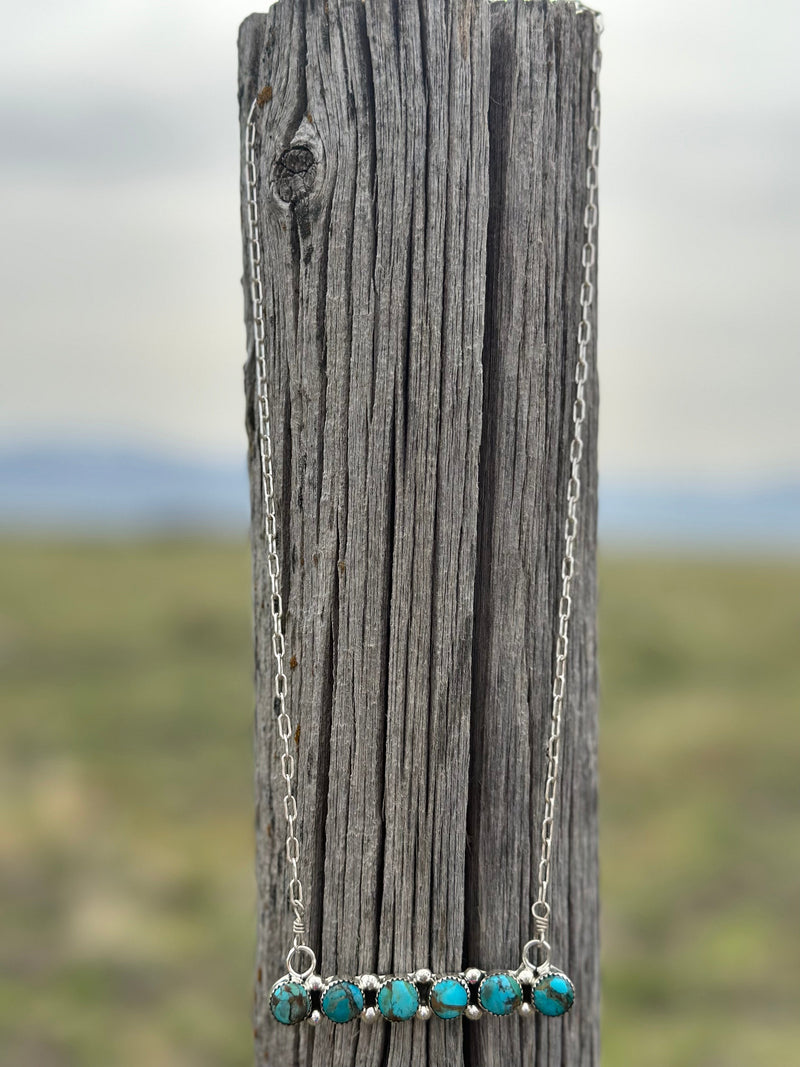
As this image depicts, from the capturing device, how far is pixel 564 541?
2076 mm

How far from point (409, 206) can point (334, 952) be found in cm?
147

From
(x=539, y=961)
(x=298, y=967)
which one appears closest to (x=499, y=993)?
(x=539, y=961)

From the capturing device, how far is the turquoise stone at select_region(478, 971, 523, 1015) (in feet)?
6.40

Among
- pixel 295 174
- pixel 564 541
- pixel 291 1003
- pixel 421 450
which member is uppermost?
pixel 295 174

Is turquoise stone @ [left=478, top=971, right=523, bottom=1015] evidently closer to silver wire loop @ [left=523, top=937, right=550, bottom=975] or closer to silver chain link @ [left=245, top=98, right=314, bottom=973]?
silver wire loop @ [left=523, top=937, right=550, bottom=975]

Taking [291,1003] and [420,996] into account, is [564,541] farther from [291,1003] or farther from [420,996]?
[291,1003]

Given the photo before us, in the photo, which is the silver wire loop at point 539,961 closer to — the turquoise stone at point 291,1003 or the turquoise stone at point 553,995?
the turquoise stone at point 553,995

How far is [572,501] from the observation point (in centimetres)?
207

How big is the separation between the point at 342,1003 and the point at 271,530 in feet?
3.04

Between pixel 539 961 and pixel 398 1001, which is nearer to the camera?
pixel 398 1001

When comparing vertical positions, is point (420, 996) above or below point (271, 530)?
below

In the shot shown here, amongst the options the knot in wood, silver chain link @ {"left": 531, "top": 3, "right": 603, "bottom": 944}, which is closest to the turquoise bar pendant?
silver chain link @ {"left": 531, "top": 3, "right": 603, "bottom": 944}

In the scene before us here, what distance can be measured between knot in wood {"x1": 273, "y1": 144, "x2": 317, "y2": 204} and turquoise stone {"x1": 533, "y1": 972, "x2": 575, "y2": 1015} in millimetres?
1605

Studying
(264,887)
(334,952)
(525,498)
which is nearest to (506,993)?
(334,952)
